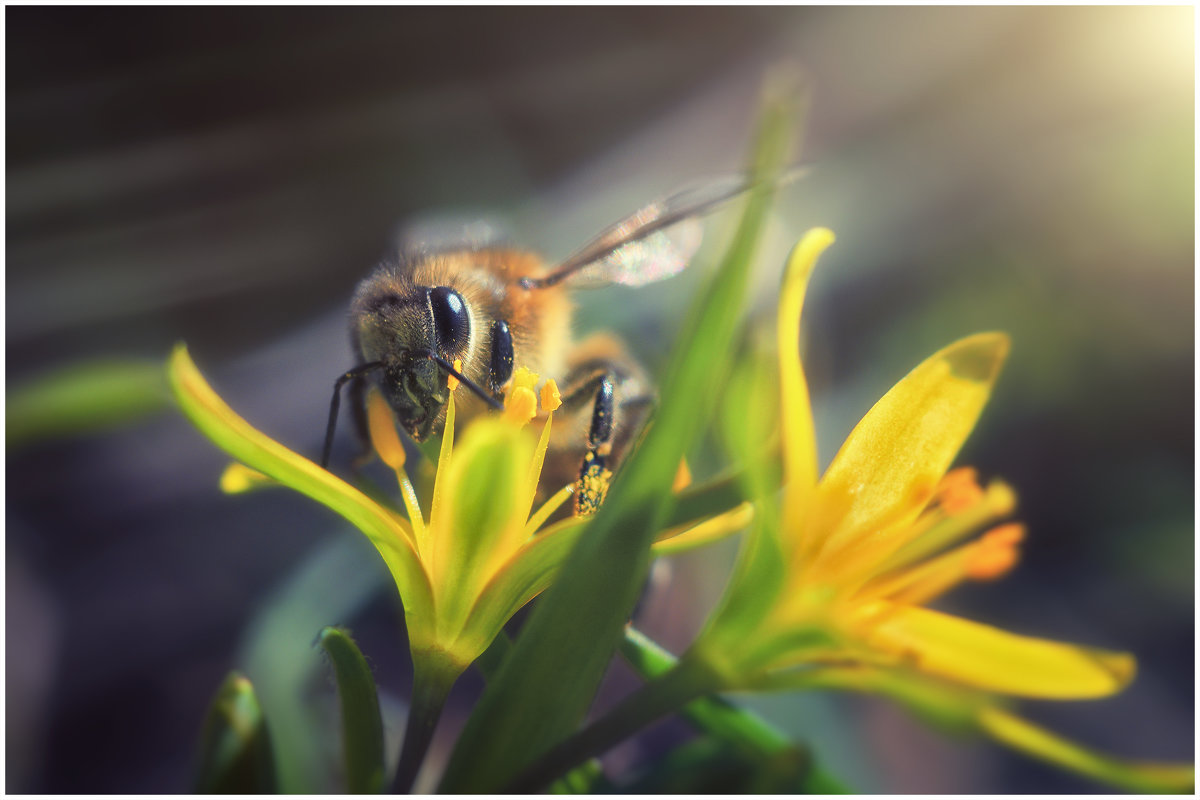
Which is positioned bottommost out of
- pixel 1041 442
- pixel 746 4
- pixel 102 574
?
pixel 102 574

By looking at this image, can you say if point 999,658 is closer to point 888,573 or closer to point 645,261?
point 888,573

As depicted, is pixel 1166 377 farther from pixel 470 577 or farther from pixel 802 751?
pixel 470 577

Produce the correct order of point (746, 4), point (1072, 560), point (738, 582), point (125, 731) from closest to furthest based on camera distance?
point (738, 582) → point (125, 731) → point (746, 4) → point (1072, 560)

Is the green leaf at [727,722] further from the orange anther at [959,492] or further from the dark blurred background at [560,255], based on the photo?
the dark blurred background at [560,255]

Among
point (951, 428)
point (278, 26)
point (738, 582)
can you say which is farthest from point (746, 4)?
point (738, 582)

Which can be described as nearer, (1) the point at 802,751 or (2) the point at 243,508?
(1) the point at 802,751

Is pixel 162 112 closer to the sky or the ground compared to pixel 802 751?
closer to the sky
